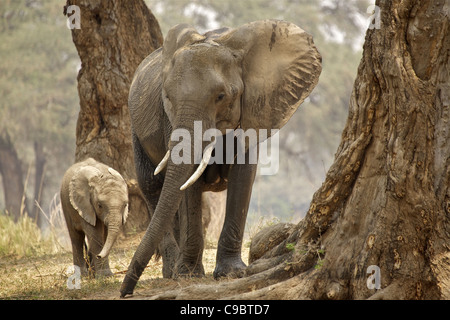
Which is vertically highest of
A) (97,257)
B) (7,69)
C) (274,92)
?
(7,69)

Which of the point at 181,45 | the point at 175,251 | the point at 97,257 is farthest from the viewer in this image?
the point at 97,257

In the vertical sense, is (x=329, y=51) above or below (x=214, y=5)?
below

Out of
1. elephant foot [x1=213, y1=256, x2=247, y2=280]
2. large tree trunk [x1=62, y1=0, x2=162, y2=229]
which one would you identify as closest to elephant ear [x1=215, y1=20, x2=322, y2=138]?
elephant foot [x1=213, y1=256, x2=247, y2=280]

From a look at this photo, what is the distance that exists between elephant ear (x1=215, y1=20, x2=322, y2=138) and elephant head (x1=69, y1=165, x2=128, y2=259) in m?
2.40

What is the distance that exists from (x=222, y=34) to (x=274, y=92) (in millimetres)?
652

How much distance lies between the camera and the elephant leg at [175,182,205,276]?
5.82m

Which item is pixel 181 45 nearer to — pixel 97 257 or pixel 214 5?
pixel 97 257

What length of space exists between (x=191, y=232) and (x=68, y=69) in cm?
2133

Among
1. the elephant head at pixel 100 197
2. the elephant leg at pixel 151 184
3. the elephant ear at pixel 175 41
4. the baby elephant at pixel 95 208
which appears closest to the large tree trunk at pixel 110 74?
the baby elephant at pixel 95 208

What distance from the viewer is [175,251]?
655 centimetres

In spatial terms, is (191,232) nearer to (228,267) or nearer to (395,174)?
(228,267)

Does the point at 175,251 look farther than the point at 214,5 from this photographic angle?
No

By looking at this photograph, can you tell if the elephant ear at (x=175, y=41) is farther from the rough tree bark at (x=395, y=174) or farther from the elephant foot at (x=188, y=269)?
the rough tree bark at (x=395, y=174)
